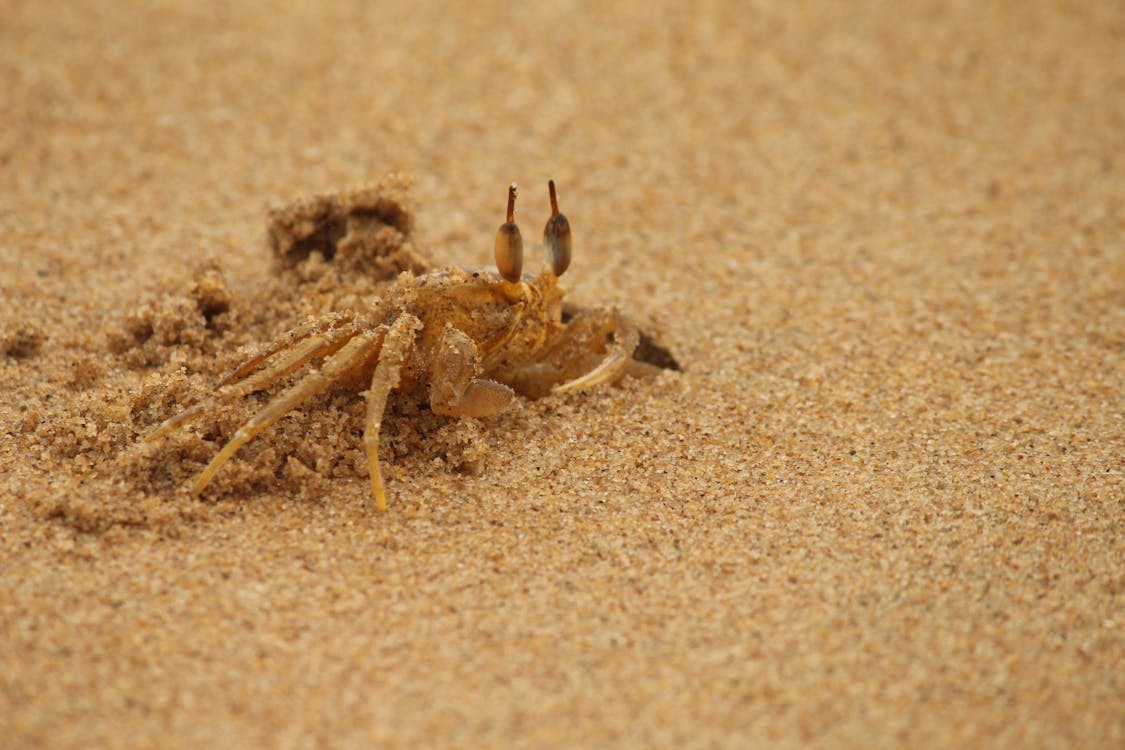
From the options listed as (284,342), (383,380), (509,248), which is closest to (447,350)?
(383,380)

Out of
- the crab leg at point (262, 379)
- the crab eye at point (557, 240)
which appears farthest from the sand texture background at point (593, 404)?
the crab eye at point (557, 240)

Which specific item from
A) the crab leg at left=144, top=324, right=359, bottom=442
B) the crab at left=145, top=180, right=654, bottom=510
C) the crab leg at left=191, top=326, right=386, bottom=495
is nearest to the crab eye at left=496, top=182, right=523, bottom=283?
the crab at left=145, top=180, right=654, bottom=510

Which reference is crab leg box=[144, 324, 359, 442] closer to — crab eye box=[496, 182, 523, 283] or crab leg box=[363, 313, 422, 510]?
crab leg box=[363, 313, 422, 510]

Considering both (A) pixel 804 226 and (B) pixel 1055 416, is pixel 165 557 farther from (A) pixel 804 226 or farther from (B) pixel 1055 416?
(A) pixel 804 226

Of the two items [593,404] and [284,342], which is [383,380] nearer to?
[284,342]

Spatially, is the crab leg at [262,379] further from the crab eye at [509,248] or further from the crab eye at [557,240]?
the crab eye at [557,240]

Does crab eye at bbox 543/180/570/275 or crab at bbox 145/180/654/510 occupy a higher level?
crab eye at bbox 543/180/570/275

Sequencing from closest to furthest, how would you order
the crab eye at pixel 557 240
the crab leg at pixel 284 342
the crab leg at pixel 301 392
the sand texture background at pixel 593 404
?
the sand texture background at pixel 593 404, the crab leg at pixel 301 392, the crab leg at pixel 284 342, the crab eye at pixel 557 240
